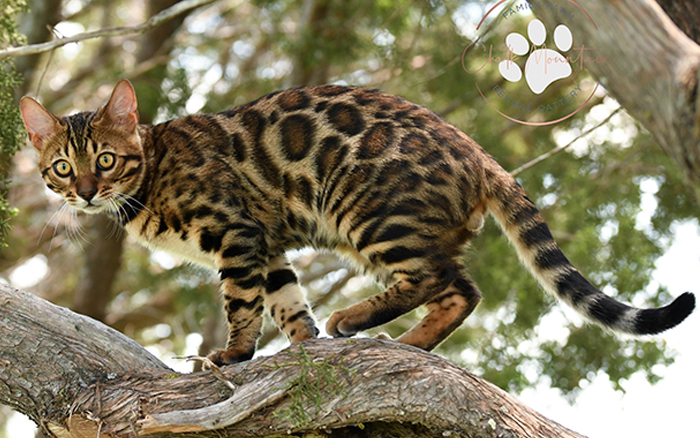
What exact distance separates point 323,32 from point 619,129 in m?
3.86

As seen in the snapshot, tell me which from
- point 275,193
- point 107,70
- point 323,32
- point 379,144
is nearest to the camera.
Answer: point 379,144

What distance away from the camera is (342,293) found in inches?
371

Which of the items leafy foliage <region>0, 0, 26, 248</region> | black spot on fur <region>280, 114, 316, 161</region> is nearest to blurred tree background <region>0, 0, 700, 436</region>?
leafy foliage <region>0, 0, 26, 248</region>

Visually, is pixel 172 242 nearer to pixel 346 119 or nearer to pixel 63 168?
pixel 63 168

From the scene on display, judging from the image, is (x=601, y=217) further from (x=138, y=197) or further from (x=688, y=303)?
(x=138, y=197)

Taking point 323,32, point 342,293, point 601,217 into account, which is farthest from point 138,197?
point 342,293

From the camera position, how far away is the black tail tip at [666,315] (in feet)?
9.32

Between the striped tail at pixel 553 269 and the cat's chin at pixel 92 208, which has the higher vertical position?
the striped tail at pixel 553 269

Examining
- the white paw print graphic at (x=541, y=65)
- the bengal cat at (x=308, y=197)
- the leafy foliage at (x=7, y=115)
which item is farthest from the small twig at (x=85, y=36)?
the white paw print graphic at (x=541, y=65)

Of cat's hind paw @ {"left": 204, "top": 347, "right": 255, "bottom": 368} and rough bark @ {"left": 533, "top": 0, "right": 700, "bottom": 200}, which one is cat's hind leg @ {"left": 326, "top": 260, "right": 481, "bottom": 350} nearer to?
cat's hind paw @ {"left": 204, "top": 347, "right": 255, "bottom": 368}

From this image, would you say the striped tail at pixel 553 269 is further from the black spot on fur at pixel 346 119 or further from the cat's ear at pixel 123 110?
the cat's ear at pixel 123 110

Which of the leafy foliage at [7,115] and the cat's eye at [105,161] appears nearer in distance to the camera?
the leafy foliage at [7,115]
